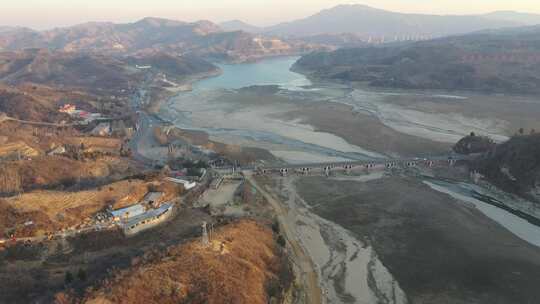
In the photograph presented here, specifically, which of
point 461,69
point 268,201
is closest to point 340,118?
point 268,201

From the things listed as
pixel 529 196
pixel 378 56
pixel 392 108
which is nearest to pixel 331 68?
pixel 378 56

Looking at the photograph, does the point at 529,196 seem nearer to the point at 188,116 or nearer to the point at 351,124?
the point at 351,124

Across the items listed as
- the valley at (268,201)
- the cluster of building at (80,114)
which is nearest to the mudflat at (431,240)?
the valley at (268,201)

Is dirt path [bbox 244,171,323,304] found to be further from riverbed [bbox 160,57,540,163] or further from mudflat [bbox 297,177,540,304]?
riverbed [bbox 160,57,540,163]

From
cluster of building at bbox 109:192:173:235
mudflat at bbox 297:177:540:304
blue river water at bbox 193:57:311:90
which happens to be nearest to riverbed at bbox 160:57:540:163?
blue river water at bbox 193:57:311:90

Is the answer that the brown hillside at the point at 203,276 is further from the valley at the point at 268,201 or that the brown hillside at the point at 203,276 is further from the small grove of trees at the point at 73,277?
the small grove of trees at the point at 73,277
